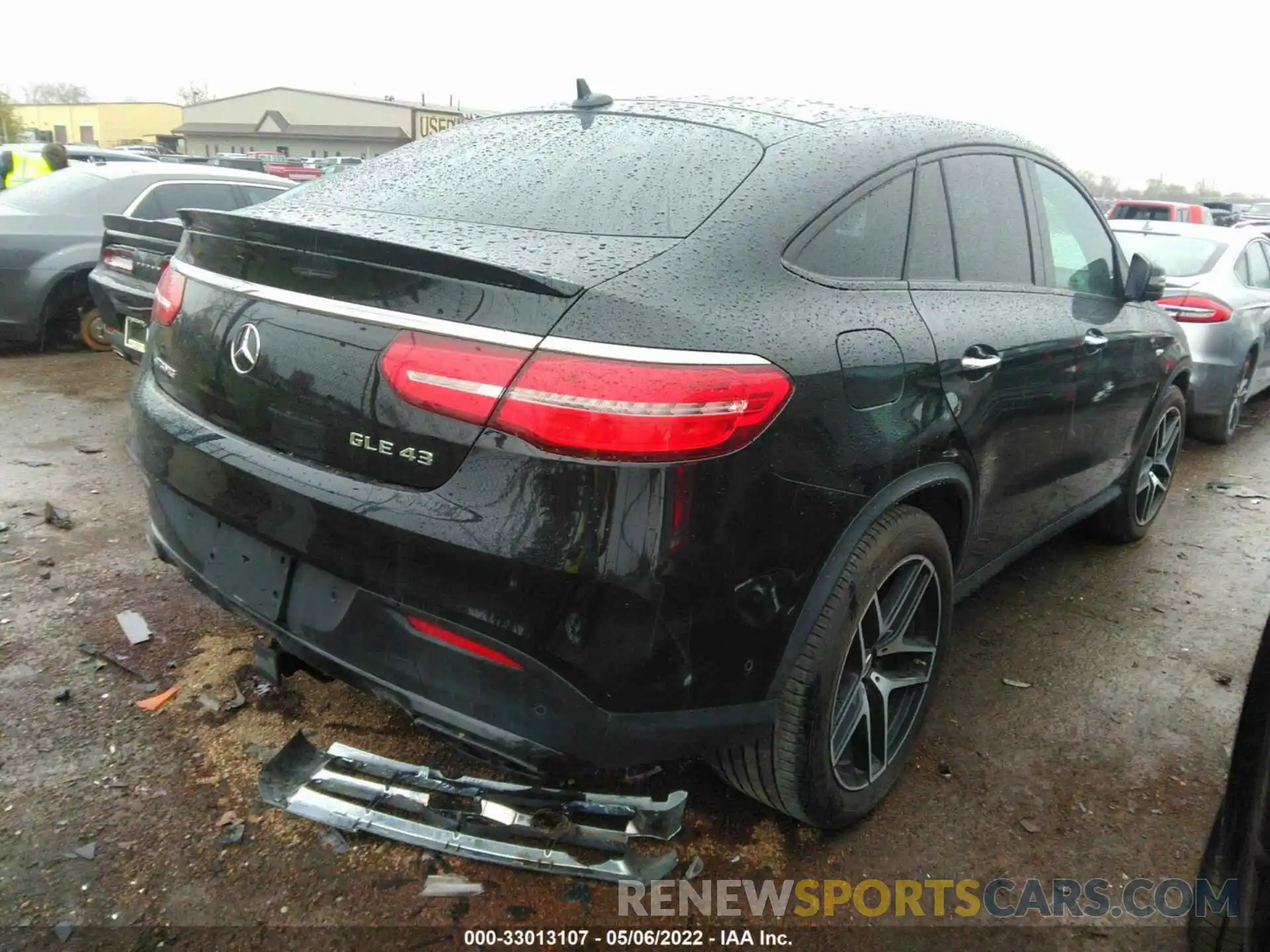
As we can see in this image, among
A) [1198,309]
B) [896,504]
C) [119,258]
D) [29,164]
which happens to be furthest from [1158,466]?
[29,164]

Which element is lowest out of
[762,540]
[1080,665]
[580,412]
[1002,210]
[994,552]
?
[1080,665]

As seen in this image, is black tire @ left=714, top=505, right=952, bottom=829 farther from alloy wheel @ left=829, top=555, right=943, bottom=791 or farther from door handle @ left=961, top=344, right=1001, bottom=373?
door handle @ left=961, top=344, right=1001, bottom=373

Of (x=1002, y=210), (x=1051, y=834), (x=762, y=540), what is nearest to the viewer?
(x=762, y=540)

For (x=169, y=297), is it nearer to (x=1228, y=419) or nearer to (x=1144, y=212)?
(x=1228, y=419)

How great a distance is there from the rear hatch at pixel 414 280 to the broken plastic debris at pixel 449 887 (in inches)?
40.0

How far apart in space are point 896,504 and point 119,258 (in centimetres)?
517

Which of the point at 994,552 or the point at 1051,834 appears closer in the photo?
the point at 1051,834

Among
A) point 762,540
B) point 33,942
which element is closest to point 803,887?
point 762,540

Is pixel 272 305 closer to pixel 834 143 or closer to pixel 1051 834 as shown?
pixel 834 143

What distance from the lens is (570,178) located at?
2.33m

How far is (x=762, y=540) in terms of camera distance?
188 cm

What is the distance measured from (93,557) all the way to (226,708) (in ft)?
4.49

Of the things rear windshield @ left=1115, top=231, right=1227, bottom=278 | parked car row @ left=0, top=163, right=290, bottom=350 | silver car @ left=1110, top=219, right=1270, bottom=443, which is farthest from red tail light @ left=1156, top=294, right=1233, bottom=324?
parked car row @ left=0, top=163, right=290, bottom=350

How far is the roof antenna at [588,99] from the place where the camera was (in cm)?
283
